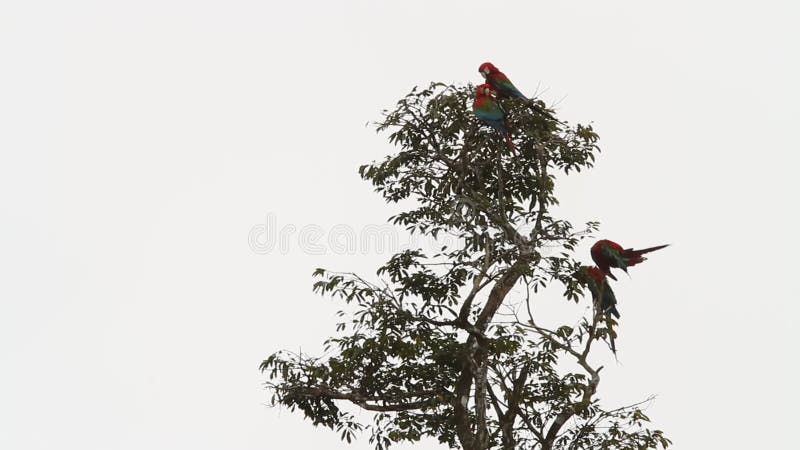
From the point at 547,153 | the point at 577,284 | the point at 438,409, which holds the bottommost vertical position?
the point at 438,409

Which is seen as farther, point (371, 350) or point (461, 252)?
point (461, 252)

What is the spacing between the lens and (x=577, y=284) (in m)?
6.54

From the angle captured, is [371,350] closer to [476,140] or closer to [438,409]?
[438,409]

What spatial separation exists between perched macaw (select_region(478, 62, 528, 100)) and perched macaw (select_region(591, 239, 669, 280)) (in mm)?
1196

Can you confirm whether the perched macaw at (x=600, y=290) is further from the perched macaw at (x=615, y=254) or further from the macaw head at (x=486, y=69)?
the macaw head at (x=486, y=69)

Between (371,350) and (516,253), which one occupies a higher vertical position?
(516,253)

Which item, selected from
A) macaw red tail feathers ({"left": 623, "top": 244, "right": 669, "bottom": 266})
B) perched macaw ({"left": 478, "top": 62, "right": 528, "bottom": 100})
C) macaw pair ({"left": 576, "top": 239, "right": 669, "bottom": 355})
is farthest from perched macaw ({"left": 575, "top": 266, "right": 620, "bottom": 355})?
perched macaw ({"left": 478, "top": 62, "right": 528, "bottom": 100})

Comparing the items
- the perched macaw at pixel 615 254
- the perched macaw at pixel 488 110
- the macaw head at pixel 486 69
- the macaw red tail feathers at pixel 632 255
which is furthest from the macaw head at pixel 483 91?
the macaw red tail feathers at pixel 632 255

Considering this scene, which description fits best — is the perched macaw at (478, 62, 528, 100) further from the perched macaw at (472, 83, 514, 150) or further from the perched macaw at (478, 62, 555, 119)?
the perched macaw at (472, 83, 514, 150)

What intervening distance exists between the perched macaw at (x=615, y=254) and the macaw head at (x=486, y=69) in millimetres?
1471

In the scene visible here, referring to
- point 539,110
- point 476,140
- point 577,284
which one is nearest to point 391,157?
point 476,140

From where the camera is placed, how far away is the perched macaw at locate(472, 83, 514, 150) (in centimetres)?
638

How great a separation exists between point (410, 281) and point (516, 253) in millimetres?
815

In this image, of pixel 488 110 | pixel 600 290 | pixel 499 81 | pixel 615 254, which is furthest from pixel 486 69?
pixel 600 290
